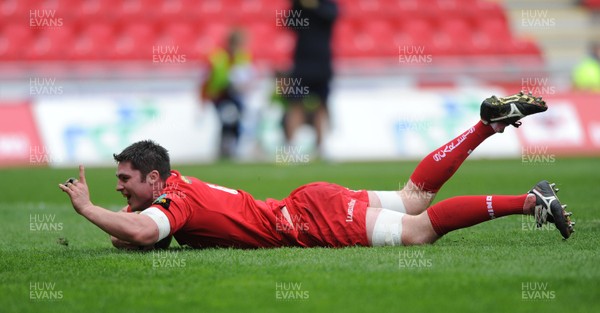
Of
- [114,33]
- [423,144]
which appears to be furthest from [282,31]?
[423,144]

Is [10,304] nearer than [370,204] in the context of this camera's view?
Yes

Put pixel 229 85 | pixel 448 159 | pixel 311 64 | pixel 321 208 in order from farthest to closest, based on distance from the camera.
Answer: pixel 229 85
pixel 311 64
pixel 448 159
pixel 321 208

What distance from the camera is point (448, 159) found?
6.47 meters

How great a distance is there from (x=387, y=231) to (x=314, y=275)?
123cm

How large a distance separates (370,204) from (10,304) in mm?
2801

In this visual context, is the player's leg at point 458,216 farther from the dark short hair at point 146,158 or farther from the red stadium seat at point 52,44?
the red stadium seat at point 52,44

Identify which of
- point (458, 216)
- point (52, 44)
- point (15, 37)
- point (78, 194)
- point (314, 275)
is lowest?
point (314, 275)

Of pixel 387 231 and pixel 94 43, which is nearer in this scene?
pixel 387 231

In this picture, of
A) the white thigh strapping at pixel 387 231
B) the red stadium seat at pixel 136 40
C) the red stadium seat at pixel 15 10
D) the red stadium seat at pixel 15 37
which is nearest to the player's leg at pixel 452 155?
the white thigh strapping at pixel 387 231

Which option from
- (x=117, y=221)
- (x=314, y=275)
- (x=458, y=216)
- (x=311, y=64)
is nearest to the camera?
(x=314, y=275)

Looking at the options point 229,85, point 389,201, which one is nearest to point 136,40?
point 229,85

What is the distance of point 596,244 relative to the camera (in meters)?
6.16

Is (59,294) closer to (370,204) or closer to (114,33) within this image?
(370,204)

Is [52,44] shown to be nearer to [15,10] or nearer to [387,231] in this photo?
[15,10]
